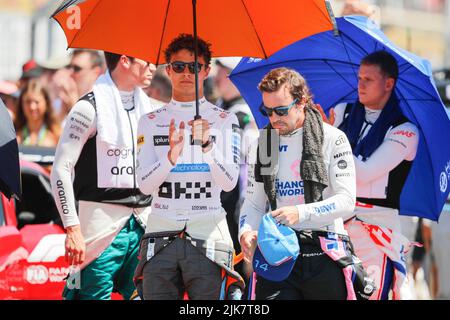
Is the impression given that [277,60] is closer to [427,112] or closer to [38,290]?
[427,112]

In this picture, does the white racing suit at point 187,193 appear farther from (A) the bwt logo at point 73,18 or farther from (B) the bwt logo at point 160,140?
(A) the bwt logo at point 73,18

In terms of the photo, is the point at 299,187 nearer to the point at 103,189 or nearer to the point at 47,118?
the point at 103,189

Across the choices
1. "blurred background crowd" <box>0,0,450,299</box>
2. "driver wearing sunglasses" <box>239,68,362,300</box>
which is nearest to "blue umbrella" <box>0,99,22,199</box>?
"driver wearing sunglasses" <box>239,68,362,300</box>

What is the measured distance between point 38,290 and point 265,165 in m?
3.20

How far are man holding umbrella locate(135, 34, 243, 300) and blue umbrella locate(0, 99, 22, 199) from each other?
688 mm

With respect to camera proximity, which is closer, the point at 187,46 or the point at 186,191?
the point at 186,191

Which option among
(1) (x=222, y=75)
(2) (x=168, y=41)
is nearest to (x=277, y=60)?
(2) (x=168, y=41)

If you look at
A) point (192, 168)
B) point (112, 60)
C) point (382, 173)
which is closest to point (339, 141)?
point (192, 168)

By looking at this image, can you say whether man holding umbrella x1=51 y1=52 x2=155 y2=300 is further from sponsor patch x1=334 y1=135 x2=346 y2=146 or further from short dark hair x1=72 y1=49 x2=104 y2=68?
short dark hair x1=72 y1=49 x2=104 y2=68

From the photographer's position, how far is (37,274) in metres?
8.59

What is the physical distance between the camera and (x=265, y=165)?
600cm

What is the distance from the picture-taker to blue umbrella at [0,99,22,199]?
604 centimetres

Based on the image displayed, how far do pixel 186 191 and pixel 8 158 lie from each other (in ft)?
3.26

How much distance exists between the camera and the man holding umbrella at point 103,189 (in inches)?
272
